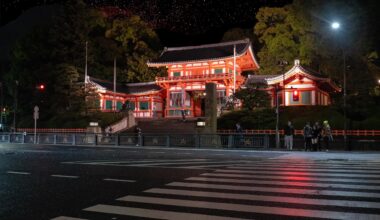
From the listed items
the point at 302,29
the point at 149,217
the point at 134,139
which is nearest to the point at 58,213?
the point at 149,217

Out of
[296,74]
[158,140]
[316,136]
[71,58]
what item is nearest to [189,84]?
[296,74]

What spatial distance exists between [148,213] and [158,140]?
2332 centimetres

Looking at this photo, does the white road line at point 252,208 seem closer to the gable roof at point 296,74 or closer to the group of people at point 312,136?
the group of people at point 312,136

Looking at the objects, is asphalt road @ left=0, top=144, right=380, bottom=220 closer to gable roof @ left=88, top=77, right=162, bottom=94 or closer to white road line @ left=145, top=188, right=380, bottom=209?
white road line @ left=145, top=188, right=380, bottom=209

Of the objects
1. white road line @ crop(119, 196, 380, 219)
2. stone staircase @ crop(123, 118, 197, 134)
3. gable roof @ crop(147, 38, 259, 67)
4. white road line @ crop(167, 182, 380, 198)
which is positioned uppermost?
gable roof @ crop(147, 38, 259, 67)

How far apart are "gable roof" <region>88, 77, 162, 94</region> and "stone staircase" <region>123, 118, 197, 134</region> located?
1069cm

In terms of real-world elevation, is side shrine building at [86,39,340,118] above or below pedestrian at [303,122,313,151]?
above

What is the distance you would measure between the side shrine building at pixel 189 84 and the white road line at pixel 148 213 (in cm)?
3819

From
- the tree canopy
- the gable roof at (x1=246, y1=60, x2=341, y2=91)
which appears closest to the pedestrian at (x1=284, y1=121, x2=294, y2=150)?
the gable roof at (x1=246, y1=60, x2=341, y2=91)

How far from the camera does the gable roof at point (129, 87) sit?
2062 inches

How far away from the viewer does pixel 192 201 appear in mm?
7586

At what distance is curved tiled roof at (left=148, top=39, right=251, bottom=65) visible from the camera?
4978 cm

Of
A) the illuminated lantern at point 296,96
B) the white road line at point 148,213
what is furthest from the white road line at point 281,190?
the illuminated lantern at point 296,96

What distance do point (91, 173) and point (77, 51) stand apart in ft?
146
